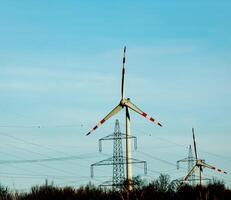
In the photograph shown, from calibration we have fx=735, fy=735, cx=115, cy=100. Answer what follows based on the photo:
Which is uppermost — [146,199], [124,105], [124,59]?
[124,59]

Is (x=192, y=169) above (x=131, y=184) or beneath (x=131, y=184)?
above

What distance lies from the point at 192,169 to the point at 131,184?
225 feet

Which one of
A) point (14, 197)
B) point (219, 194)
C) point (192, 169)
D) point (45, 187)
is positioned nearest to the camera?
point (14, 197)

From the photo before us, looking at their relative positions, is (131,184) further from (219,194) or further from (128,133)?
(219,194)

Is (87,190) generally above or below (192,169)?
below

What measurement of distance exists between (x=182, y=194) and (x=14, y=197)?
21408 mm

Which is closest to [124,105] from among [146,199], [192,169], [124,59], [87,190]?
[124,59]

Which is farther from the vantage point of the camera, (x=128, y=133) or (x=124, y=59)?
(x=124, y=59)

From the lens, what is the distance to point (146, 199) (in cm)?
7350

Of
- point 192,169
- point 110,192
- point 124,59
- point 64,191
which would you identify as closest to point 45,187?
point 64,191

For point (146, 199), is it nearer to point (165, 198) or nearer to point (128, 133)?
point (165, 198)

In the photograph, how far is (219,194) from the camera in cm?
9012

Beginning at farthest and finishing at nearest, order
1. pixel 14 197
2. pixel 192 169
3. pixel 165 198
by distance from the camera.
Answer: pixel 192 169 < pixel 165 198 < pixel 14 197

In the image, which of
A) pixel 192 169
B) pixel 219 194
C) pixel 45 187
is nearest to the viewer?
pixel 45 187
